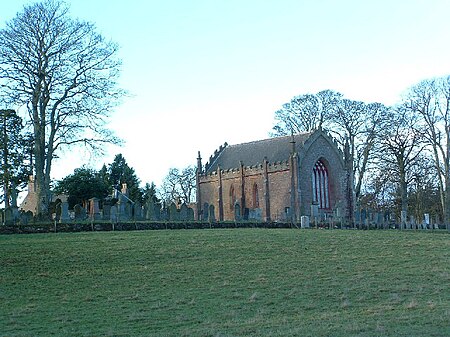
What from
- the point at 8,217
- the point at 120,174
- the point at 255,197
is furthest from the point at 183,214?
the point at 120,174

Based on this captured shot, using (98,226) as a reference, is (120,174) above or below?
above

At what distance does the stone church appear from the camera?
5244 centimetres

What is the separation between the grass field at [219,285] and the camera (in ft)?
43.3

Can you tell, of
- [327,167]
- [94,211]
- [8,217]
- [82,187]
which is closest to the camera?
[8,217]

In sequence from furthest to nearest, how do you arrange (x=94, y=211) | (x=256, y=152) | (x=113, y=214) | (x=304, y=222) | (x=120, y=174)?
1. (x=120, y=174)
2. (x=256, y=152)
3. (x=304, y=222)
4. (x=94, y=211)
5. (x=113, y=214)

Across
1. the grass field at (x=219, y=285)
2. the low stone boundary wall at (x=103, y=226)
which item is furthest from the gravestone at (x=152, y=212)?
the grass field at (x=219, y=285)

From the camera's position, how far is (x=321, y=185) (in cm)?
5503

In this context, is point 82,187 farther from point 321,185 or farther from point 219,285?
point 219,285

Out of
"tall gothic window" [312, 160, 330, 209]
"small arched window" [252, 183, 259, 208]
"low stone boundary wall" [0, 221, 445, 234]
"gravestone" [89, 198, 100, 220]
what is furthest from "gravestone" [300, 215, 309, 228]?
"small arched window" [252, 183, 259, 208]

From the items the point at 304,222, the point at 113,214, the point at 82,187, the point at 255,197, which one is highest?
the point at 82,187

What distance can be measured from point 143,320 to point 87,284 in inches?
186

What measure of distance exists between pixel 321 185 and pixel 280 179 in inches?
159

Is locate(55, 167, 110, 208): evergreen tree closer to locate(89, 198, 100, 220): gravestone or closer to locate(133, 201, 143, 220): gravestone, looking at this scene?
locate(89, 198, 100, 220): gravestone

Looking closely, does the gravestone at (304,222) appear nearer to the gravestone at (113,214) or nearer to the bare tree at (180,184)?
the gravestone at (113,214)
